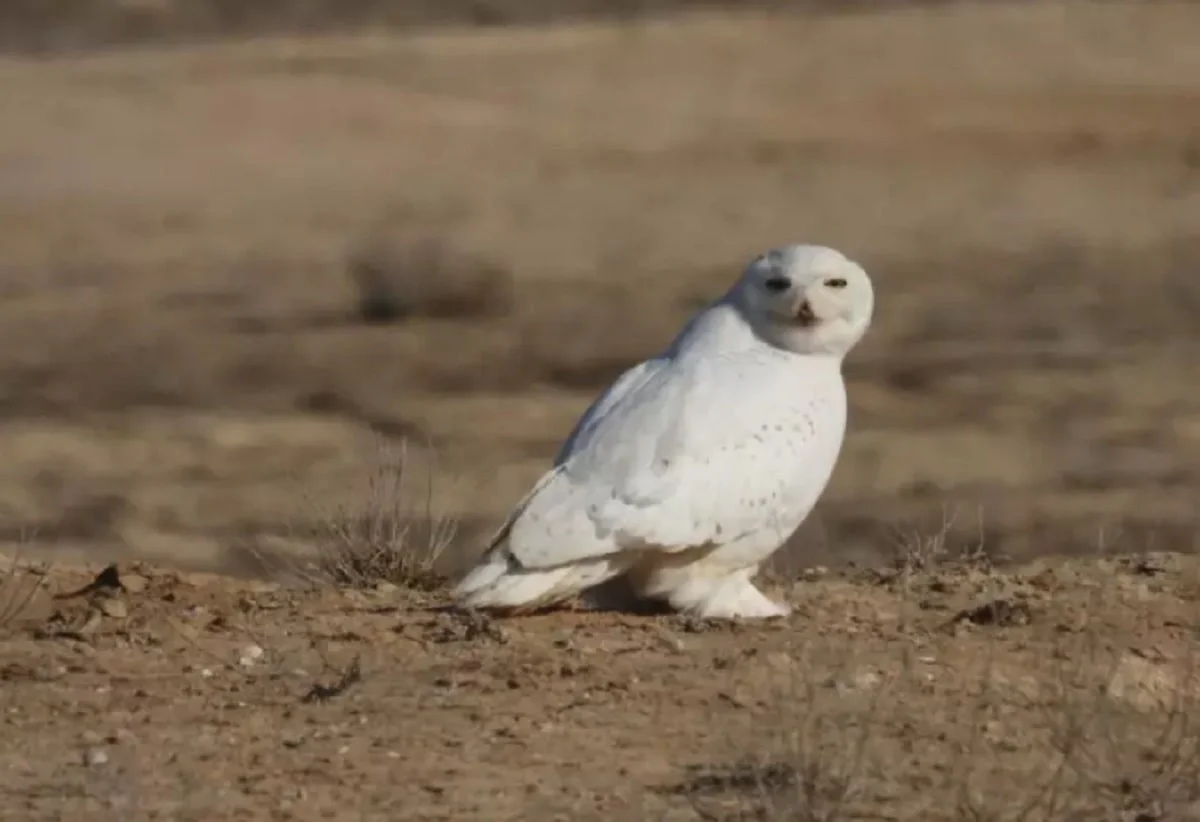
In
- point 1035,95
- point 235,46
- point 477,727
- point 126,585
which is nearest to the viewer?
point 477,727

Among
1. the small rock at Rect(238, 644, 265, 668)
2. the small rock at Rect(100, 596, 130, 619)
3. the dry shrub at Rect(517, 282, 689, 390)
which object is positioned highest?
the small rock at Rect(238, 644, 265, 668)

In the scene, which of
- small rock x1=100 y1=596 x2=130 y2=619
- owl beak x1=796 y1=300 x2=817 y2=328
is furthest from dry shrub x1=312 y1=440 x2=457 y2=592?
owl beak x1=796 y1=300 x2=817 y2=328

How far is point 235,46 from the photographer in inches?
1734

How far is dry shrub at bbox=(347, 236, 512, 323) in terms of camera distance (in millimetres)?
24250

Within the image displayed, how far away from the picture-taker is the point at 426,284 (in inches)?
984

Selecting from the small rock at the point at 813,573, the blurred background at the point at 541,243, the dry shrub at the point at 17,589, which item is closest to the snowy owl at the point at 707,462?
the small rock at the point at 813,573

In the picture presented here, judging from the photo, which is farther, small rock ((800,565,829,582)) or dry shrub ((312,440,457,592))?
small rock ((800,565,829,582))

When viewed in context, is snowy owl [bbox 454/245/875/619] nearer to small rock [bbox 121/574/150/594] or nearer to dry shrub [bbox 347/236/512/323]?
small rock [bbox 121/574/150/594]

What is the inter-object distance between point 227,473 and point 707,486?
A: 931 centimetres

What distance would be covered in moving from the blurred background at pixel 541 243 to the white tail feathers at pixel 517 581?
189 cm

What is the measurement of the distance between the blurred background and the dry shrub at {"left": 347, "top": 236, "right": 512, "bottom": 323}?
7cm

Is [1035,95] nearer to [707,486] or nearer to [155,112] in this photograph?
[155,112]

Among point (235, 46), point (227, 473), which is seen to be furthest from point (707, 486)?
point (235, 46)

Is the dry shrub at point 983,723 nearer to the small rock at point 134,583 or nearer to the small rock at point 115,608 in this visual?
the small rock at point 115,608
